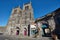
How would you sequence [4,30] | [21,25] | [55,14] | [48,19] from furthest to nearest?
[4,30], [21,25], [48,19], [55,14]

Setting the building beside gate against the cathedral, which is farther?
the cathedral

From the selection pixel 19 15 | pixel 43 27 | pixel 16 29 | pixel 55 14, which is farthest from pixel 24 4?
pixel 55 14

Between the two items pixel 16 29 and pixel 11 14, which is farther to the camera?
pixel 11 14

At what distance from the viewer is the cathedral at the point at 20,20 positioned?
33.4m

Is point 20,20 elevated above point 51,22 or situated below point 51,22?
above

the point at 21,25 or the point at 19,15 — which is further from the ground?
the point at 19,15

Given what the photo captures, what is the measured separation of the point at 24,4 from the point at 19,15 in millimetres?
6519

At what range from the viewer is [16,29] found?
34.4 m

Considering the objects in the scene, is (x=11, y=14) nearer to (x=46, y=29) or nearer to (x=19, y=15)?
(x=19, y=15)

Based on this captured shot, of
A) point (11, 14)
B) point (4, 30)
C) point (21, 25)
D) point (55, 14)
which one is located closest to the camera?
point (55, 14)

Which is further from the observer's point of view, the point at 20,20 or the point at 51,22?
the point at 20,20

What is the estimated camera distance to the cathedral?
1314 inches

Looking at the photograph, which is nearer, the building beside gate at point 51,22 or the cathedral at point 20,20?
the building beside gate at point 51,22

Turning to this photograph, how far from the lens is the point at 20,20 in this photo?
35.9 metres
